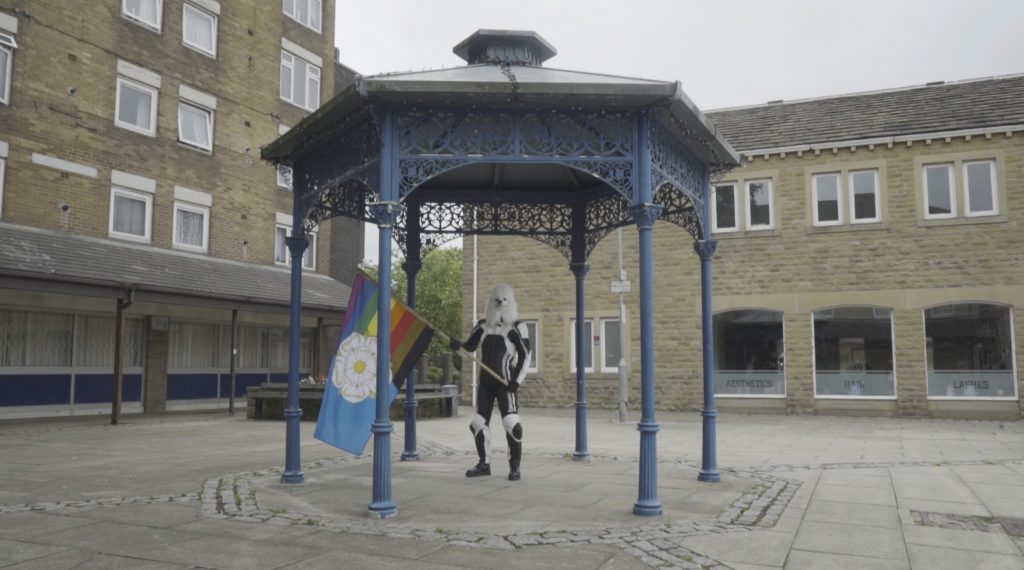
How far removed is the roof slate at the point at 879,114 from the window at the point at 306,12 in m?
13.0

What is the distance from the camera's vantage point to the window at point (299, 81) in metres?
24.2

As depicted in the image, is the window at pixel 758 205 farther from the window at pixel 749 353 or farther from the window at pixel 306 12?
the window at pixel 306 12

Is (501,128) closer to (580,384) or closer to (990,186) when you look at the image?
(580,384)

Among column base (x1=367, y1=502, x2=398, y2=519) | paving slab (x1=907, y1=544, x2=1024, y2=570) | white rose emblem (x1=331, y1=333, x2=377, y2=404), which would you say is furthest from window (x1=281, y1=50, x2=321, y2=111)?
paving slab (x1=907, y1=544, x2=1024, y2=570)

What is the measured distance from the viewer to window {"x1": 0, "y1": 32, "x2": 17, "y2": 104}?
16484 millimetres

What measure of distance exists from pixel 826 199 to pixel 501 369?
46.2ft

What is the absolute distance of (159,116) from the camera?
65.5 ft

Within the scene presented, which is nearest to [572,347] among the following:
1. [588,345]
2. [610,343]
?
[588,345]

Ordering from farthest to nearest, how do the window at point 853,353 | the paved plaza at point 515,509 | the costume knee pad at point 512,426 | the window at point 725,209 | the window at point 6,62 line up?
1. the window at point 725,209
2. the window at point 853,353
3. the window at point 6,62
4. the costume knee pad at point 512,426
5. the paved plaza at point 515,509

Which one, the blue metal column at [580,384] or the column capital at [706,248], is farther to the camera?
the blue metal column at [580,384]

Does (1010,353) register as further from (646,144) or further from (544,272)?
(646,144)

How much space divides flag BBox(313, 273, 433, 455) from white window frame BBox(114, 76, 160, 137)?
1393 cm

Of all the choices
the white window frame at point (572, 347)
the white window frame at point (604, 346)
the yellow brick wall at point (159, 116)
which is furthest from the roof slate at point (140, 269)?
the white window frame at point (604, 346)

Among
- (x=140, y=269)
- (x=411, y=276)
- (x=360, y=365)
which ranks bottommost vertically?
(x=360, y=365)
